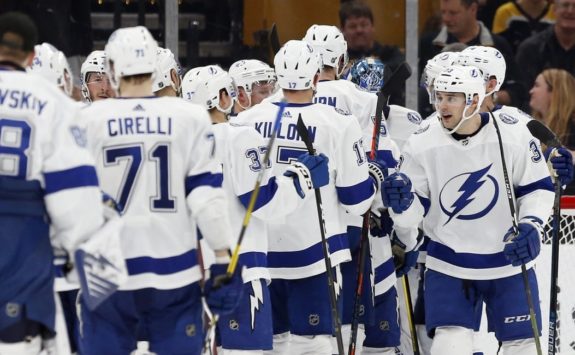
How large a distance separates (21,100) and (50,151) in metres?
0.17

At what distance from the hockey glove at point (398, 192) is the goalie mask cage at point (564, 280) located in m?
1.30

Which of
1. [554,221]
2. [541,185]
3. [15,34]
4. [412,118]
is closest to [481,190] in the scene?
[541,185]

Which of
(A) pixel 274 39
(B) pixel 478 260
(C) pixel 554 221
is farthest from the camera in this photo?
(A) pixel 274 39

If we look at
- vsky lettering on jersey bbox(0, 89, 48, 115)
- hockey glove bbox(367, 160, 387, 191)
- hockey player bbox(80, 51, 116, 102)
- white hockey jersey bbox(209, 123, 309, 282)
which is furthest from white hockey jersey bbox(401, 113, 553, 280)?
vsky lettering on jersey bbox(0, 89, 48, 115)

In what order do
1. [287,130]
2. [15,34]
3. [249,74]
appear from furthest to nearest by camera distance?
[249,74], [287,130], [15,34]

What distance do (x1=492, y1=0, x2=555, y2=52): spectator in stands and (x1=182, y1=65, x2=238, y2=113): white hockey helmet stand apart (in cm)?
308

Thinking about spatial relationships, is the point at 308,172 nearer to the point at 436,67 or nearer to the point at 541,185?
the point at 541,185

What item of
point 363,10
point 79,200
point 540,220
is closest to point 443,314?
point 540,220

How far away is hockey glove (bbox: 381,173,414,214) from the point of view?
20.7 feet

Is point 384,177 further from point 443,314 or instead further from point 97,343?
point 97,343

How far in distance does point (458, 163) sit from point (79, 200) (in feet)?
6.98

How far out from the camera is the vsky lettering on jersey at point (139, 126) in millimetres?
4977

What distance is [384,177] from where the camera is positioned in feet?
22.4

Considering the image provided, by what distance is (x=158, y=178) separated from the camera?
16.4 feet
